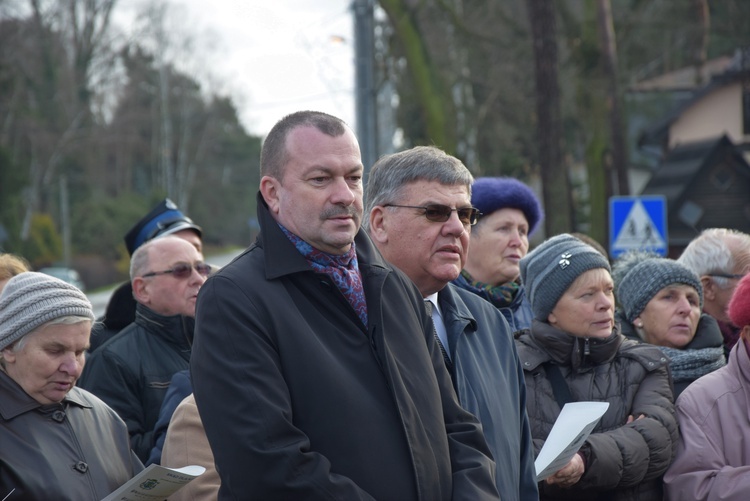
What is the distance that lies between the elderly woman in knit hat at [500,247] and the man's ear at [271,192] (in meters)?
1.97

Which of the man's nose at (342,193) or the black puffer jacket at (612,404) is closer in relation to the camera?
the man's nose at (342,193)

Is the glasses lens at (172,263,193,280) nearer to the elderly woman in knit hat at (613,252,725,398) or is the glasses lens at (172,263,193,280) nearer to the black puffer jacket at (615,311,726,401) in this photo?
the elderly woman in knit hat at (613,252,725,398)

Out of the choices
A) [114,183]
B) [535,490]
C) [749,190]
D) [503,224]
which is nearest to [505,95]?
[749,190]

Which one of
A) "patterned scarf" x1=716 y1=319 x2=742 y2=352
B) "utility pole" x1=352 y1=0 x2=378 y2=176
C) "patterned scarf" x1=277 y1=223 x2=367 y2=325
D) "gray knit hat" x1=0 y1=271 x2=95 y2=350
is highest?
"utility pole" x1=352 y1=0 x2=378 y2=176

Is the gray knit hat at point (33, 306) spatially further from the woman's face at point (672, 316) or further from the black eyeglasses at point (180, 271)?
the woman's face at point (672, 316)

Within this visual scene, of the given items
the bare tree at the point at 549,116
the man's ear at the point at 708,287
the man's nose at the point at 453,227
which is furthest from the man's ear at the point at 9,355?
the bare tree at the point at 549,116

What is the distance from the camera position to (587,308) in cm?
426

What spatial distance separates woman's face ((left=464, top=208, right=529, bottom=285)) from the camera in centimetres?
508

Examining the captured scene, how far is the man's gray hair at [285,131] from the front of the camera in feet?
10.0

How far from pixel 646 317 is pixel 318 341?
8.33ft

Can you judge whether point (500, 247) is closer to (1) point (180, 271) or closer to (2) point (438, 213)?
Answer: (2) point (438, 213)

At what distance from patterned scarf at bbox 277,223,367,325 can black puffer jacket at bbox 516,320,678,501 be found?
132 cm

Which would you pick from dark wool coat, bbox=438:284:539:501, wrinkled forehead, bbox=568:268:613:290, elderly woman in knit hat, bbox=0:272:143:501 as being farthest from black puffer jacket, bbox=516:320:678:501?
elderly woman in knit hat, bbox=0:272:143:501

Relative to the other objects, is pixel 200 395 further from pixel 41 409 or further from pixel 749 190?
pixel 749 190
